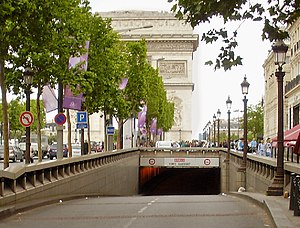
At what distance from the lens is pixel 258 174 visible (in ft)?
113

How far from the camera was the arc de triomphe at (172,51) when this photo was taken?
140 metres

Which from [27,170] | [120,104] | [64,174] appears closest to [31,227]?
[27,170]

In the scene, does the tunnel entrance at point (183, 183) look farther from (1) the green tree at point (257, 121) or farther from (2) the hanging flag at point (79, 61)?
(1) the green tree at point (257, 121)

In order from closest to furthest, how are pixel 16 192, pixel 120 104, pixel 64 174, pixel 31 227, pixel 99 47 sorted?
pixel 31 227, pixel 16 192, pixel 64 174, pixel 99 47, pixel 120 104

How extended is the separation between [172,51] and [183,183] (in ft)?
175

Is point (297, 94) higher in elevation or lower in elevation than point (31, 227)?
higher

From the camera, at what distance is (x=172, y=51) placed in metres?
144

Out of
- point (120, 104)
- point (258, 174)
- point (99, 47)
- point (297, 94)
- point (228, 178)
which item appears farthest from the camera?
point (297, 94)

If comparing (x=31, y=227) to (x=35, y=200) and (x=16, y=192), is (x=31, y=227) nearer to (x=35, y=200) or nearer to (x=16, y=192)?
(x=16, y=192)

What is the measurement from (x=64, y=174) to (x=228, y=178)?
2955cm

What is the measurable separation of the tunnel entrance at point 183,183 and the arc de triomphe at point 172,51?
86.5 feet

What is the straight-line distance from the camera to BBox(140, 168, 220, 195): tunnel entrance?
264ft

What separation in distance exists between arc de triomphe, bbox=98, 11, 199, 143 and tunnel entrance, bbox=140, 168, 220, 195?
26371mm

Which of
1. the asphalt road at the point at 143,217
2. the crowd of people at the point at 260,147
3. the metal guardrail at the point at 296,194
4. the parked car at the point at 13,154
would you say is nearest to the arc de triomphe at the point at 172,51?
the parked car at the point at 13,154
